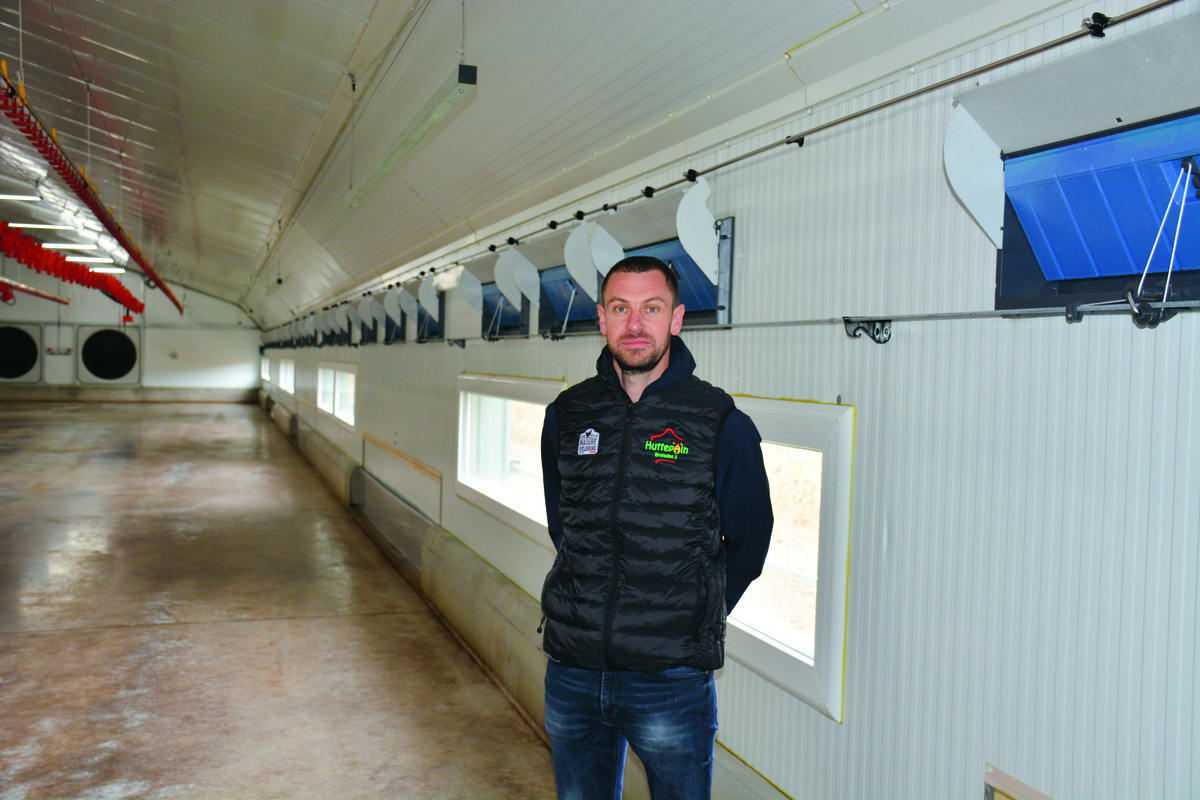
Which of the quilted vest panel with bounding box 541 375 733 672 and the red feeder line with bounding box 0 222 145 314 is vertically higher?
the red feeder line with bounding box 0 222 145 314

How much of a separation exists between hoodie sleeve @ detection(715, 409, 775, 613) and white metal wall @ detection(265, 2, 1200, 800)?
493mm

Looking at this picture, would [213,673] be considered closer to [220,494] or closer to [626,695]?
[626,695]

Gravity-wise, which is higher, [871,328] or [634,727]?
Result: [871,328]

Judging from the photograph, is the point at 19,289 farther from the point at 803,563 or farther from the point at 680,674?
the point at 680,674

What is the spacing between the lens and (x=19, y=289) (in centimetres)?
1714

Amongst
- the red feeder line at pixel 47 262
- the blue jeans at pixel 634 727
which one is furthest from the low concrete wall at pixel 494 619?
the red feeder line at pixel 47 262

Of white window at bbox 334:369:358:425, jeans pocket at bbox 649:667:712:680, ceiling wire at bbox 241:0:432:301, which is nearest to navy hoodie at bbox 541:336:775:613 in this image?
jeans pocket at bbox 649:667:712:680

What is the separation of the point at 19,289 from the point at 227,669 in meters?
16.3

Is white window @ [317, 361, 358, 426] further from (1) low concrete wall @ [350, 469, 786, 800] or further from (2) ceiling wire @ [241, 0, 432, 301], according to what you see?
(1) low concrete wall @ [350, 469, 786, 800]

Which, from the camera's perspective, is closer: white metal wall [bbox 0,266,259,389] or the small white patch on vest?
the small white patch on vest

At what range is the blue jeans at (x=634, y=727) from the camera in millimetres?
1906

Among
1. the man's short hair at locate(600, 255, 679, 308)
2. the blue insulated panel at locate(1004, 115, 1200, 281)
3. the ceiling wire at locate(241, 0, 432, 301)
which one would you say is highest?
the ceiling wire at locate(241, 0, 432, 301)

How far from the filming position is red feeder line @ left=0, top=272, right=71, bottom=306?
52.5ft

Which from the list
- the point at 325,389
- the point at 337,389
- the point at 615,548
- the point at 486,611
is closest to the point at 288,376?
the point at 325,389
